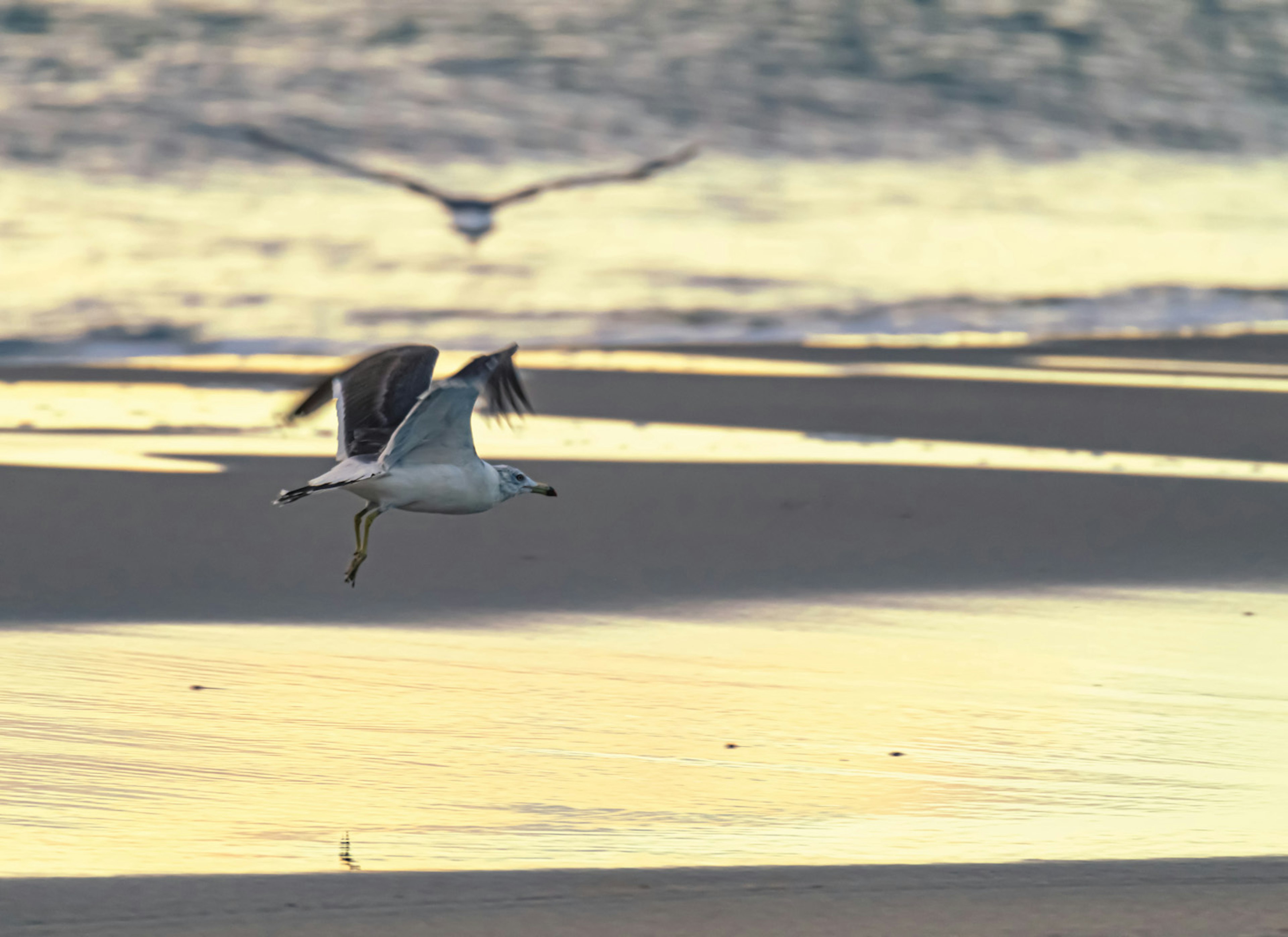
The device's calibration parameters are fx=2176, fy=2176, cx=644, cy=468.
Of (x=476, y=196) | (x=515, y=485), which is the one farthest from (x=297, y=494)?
(x=476, y=196)

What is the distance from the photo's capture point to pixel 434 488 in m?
7.65

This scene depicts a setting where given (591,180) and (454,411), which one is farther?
(591,180)

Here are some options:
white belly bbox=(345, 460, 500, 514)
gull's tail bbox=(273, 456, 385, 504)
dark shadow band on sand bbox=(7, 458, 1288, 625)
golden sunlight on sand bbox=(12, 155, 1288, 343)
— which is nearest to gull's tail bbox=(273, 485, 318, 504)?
gull's tail bbox=(273, 456, 385, 504)

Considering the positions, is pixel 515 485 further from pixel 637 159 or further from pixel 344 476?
A: pixel 637 159

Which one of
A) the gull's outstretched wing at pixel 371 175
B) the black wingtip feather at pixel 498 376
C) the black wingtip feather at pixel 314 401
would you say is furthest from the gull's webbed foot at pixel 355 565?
the gull's outstretched wing at pixel 371 175

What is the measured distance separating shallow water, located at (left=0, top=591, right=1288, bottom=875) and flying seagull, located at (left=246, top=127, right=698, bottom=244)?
46.8ft

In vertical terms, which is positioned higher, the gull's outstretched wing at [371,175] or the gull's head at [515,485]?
the gull's head at [515,485]

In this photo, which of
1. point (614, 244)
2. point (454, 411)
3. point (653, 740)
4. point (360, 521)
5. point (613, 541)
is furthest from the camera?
point (614, 244)

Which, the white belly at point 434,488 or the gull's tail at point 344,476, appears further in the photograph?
the white belly at point 434,488

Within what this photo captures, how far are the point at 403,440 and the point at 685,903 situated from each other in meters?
2.91

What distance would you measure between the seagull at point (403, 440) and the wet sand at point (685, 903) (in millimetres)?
2699

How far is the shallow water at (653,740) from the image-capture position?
210 inches

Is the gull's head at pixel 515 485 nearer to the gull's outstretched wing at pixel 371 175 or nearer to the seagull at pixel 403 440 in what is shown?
the seagull at pixel 403 440

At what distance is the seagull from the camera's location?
295 inches
